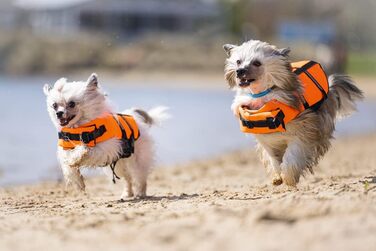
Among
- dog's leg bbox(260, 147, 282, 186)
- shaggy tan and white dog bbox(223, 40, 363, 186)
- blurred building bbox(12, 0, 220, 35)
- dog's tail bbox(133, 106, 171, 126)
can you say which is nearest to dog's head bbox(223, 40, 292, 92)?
shaggy tan and white dog bbox(223, 40, 363, 186)

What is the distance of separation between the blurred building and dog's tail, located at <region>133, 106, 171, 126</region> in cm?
4906

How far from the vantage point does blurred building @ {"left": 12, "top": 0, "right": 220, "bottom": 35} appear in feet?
196

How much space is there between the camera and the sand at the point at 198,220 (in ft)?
14.7

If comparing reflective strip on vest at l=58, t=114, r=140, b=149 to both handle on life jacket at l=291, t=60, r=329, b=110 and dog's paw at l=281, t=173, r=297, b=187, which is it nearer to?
dog's paw at l=281, t=173, r=297, b=187

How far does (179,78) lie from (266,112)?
3645cm

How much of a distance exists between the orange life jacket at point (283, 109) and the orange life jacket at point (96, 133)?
4.12 ft

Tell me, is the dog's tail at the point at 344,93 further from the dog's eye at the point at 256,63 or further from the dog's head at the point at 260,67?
the dog's eye at the point at 256,63

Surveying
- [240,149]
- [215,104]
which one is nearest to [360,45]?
[215,104]

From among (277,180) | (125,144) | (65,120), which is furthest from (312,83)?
(65,120)

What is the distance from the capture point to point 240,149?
16281mm

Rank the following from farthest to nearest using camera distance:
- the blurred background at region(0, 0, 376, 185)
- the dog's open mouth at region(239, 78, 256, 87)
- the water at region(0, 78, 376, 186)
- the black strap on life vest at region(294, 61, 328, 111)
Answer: the blurred background at region(0, 0, 376, 185)
the water at region(0, 78, 376, 186)
the black strap on life vest at region(294, 61, 328, 111)
the dog's open mouth at region(239, 78, 256, 87)

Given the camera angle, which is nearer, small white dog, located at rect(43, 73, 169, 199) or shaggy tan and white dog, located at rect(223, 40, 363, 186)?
shaggy tan and white dog, located at rect(223, 40, 363, 186)

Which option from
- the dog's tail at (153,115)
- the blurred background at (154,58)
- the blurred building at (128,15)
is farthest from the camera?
the blurred building at (128,15)

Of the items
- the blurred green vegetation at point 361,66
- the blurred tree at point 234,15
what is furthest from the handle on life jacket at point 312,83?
the blurred tree at point 234,15
